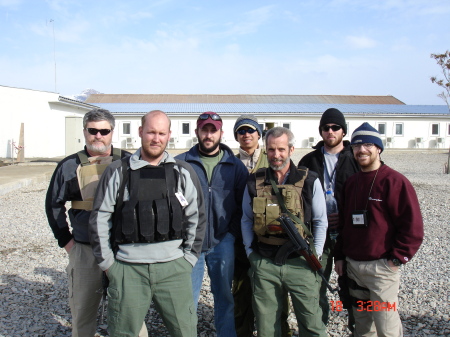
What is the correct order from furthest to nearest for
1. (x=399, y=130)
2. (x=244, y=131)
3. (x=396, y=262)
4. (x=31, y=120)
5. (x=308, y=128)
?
(x=399, y=130)
(x=308, y=128)
(x=31, y=120)
(x=244, y=131)
(x=396, y=262)

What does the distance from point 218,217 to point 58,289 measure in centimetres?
275

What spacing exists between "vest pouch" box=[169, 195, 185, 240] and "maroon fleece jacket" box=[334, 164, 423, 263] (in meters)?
1.29

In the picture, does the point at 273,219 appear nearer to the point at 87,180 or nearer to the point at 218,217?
the point at 218,217

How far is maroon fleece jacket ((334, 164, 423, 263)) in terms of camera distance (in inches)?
104

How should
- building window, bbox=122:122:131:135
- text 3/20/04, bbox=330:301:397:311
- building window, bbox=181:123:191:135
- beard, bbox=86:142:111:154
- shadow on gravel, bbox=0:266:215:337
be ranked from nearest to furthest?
text 3/20/04, bbox=330:301:397:311 → beard, bbox=86:142:111:154 → shadow on gravel, bbox=0:266:215:337 → building window, bbox=122:122:131:135 → building window, bbox=181:123:191:135

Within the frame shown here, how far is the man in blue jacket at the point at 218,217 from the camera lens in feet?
10.2

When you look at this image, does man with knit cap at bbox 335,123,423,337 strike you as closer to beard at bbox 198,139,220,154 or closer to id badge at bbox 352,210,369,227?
id badge at bbox 352,210,369,227

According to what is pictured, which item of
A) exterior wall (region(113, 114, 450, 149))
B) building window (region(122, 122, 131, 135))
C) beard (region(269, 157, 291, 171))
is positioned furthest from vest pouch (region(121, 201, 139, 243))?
building window (region(122, 122, 131, 135))

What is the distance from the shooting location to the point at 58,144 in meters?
22.0

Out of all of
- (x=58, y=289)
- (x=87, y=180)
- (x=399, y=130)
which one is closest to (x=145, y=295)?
(x=87, y=180)

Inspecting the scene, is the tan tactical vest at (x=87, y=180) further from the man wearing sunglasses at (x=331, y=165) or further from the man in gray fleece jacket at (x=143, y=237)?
the man wearing sunglasses at (x=331, y=165)

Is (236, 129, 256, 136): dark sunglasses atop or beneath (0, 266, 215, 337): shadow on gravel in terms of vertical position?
atop

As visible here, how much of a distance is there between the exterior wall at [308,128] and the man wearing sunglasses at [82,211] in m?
26.9

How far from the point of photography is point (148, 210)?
97.7 inches
